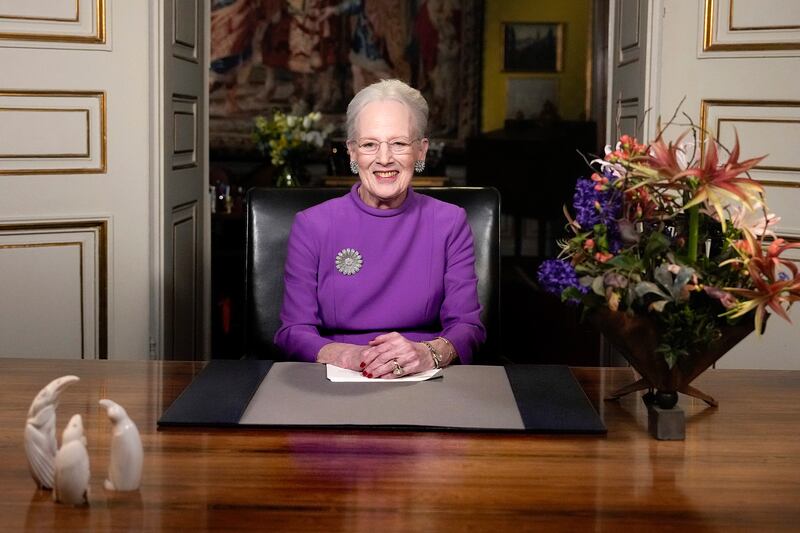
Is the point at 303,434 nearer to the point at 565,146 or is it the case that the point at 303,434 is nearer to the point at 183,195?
the point at 183,195

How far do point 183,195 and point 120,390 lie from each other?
2295mm

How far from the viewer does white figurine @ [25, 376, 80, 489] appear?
1401 millimetres

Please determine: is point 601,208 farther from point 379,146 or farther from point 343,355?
point 379,146

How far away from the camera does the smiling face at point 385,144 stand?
253 cm

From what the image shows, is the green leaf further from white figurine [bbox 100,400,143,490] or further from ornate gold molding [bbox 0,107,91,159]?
ornate gold molding [bbox 0,107,91,159]

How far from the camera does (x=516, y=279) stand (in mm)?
8203

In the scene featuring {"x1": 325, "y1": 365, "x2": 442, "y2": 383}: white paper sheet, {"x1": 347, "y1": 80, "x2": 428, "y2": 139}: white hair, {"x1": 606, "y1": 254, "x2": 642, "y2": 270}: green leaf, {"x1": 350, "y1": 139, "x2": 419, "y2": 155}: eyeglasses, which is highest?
{"x1": 347, "y1": 80, "x2": 428, "y2": 139}: white hair

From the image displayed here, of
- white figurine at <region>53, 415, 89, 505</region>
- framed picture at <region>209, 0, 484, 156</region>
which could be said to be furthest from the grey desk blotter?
framed picture at <region>209, 0, 484, 156</region>

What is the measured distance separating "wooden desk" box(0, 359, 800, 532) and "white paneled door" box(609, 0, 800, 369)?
203 centimetres

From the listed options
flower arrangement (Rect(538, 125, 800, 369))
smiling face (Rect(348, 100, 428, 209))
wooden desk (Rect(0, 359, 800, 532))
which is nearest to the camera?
wooden desk (Rect(0, 359, 800, 532))

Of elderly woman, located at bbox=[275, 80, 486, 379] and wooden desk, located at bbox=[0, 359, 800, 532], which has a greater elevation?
elderly woman, located at bbox=[275, 80, 486, 379]

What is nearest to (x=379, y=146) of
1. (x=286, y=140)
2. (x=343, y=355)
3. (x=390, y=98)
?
(x=390, y=98)

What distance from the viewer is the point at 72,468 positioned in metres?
1.34

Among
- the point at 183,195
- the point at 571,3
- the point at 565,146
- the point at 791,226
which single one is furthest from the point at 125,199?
the point at 571,3
